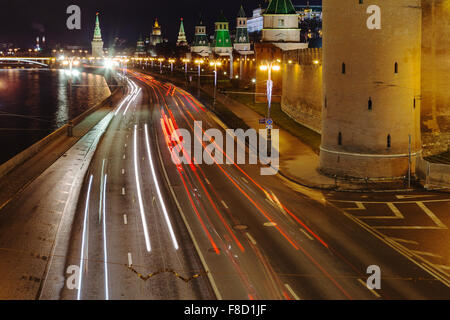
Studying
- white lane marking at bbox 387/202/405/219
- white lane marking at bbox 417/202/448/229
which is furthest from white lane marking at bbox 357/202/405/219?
white lane marking at bbox 417/202/448/229

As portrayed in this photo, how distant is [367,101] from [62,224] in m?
19.7

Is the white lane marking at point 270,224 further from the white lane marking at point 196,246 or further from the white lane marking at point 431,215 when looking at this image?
the white lane marking at point 431,215

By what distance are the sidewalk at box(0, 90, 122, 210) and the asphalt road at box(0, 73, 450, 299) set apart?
2.74 feet

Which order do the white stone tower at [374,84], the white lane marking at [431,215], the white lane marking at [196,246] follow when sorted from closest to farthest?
the white lane marking at [196,246] → the white lane marking at [431,215] → the white stone tower at [374,84]

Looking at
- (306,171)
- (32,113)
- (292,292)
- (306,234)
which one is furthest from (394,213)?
(32,113)

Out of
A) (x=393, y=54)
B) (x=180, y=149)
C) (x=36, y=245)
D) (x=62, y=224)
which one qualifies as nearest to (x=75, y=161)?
(x=180, y=149)

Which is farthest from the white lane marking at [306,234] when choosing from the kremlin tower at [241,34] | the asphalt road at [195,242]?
the kremlin tower at [241,34]

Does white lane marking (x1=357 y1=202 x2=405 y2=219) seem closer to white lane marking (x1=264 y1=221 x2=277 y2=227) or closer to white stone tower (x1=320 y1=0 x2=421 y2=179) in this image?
white lane marking (x1=264 y1=221 x2=277 y2=227)

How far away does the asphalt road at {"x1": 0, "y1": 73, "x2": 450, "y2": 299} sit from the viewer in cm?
1877

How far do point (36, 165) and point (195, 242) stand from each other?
842 inches

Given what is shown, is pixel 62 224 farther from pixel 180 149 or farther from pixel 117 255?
pixel 180 149

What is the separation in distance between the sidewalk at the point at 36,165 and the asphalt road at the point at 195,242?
32.9 inches

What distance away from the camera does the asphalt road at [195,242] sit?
18.8 metres

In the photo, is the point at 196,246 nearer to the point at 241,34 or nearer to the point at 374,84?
the point at 374,84
